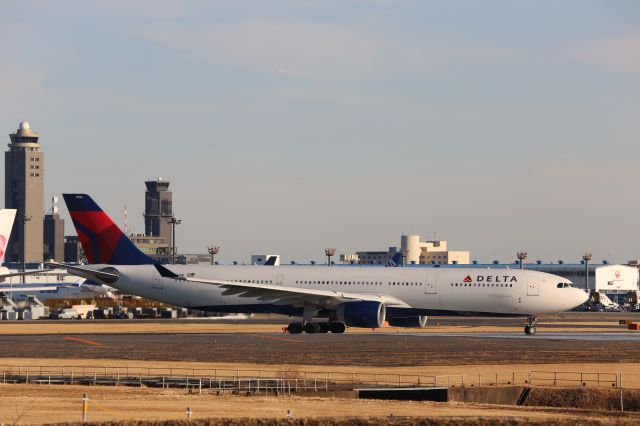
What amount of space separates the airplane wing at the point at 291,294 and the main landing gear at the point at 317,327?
1305 millimetres

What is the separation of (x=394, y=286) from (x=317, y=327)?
574 cm

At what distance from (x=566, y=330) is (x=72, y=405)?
53.2m

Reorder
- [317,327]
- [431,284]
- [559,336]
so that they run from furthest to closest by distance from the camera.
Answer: [431,284]
[317,327]
[559,336]

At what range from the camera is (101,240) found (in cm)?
7981

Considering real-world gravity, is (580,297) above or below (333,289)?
below

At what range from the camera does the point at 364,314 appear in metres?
71.5

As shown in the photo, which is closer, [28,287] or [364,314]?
[364,314]

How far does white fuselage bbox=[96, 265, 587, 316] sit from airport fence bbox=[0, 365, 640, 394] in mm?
25457

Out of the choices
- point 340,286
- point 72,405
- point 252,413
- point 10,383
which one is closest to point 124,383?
point 10,383

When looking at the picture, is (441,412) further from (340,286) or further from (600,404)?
(340,286)

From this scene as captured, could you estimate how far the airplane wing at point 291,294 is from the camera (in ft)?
237

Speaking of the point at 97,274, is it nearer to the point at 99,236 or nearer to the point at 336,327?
the point at 99,236

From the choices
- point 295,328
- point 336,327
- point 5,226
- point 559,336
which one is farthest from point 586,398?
point 5,226

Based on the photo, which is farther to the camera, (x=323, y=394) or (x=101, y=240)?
(x=101, y=240)
